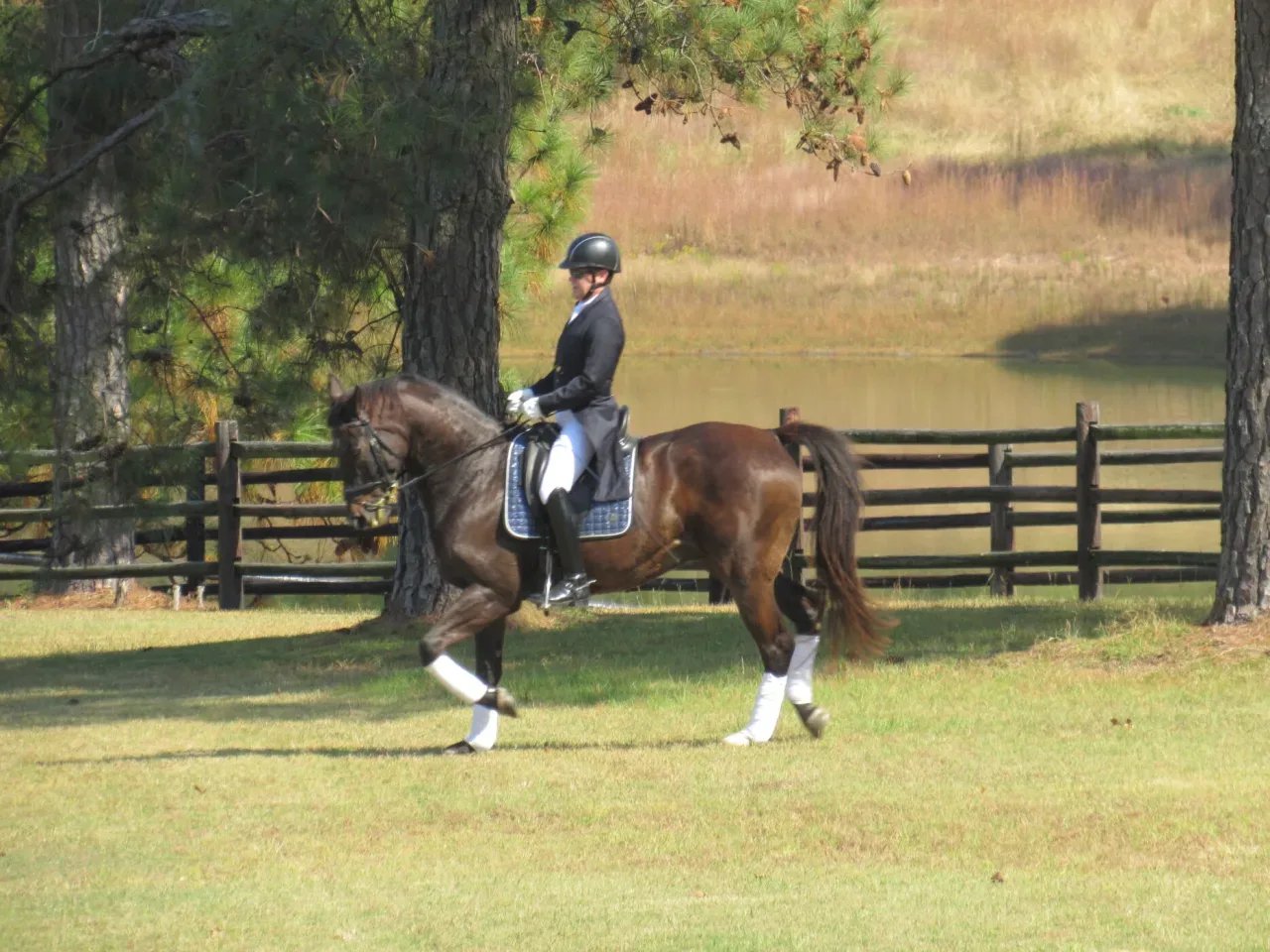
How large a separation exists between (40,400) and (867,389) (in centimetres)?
2312

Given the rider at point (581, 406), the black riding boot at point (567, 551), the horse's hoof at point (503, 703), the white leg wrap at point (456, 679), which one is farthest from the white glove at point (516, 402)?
the horse's hoof at point (503, 703)

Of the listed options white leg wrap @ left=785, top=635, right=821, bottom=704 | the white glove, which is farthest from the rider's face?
white leg wrap @ left=785, top=635, right=821, bottom=704

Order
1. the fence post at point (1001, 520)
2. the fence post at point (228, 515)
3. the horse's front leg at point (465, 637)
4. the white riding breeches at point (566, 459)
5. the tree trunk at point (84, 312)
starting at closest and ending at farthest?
the horse's front leg at point (465, 637) → the white riding breeches at point (566, 459) → the tree trunk at point (84, 312) → the fence post at point (1001, 520) → the fence post at point (228, 515)

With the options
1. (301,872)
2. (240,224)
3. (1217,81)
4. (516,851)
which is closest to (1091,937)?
(516,851)

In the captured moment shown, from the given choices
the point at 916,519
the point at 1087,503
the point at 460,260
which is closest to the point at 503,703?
the point at 460,260

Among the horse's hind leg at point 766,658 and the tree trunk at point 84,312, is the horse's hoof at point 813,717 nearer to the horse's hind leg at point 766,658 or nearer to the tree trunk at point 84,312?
the horse's hind leg at point 766,658

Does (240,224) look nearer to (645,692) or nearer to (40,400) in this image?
(40,400)

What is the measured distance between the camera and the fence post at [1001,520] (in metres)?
16.4

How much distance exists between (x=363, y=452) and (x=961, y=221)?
Result: 33.0 metres

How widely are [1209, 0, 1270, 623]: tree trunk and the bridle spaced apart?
166 inches

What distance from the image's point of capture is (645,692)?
36.0ft

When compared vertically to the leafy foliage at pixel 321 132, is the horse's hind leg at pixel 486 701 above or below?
below

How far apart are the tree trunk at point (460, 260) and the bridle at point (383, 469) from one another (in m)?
3.42

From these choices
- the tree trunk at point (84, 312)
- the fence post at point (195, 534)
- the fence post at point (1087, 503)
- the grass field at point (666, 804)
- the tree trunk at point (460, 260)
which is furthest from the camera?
the fence post at point (195, 534)
